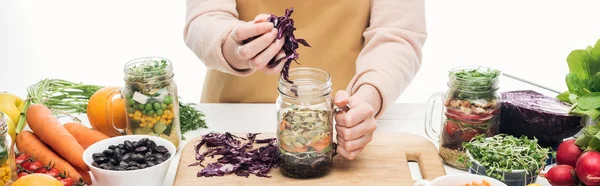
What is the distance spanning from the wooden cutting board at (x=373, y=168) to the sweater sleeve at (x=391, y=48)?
0.11 metres

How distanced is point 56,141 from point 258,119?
53 cm

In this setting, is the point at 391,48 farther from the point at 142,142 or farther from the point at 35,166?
the point at 35,166

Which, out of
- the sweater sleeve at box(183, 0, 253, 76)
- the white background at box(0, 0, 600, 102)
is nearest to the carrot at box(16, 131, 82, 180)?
the sweater sleeve at box(183, 0, 253, 76)

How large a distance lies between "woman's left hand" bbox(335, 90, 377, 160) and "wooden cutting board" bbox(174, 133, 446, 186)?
5 centimetres

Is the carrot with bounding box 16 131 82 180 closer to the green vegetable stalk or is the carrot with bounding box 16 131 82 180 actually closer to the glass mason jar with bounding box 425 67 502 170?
the glass mason jar with bounding box 425 67 502 170

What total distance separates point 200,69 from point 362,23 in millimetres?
1602

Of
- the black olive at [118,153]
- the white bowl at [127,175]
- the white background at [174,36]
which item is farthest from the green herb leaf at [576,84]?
the white background at [174,36]

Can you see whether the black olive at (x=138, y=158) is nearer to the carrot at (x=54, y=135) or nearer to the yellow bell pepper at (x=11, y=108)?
the carrot at (x=54, y=135)

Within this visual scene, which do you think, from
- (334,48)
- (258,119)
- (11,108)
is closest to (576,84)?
(334,48)

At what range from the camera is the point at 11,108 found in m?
1.77

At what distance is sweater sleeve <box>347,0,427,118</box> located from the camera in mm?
1779

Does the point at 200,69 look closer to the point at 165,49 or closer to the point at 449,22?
the point at 165,49

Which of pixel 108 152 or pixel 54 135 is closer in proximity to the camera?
pixel 108 152

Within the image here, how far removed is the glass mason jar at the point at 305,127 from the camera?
1529mm
